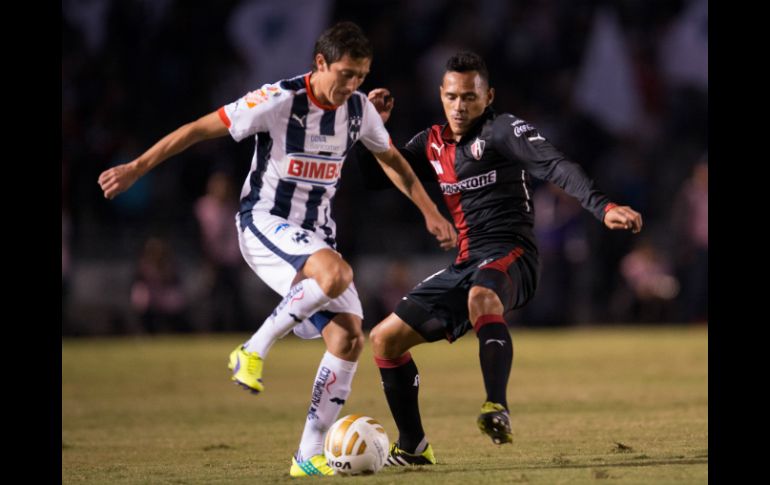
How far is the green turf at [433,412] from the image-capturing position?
6.95 metres

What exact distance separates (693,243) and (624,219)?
12.9m

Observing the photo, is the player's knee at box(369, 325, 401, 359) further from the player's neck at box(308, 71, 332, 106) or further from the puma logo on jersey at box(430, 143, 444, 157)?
the player's neck at box(308, 71, 332, 106)

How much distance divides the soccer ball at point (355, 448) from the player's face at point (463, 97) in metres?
1.98

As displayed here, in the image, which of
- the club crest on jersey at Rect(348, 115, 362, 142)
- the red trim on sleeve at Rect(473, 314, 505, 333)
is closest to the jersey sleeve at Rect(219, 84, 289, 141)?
the club crest on jersey at Rect(348, 115, 362, 142)

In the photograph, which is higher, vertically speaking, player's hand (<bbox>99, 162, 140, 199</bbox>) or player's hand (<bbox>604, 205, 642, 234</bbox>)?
player's hand (<bbox>99, 162, 140, 199</bbox>)

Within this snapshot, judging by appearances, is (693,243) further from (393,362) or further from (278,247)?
(278,247)

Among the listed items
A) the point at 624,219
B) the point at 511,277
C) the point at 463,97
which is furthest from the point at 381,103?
the point at 624,219

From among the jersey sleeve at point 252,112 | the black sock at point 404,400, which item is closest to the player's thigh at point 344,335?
the black sock at point 404,400

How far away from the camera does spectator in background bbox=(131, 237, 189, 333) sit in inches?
690

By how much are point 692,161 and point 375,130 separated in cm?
1425

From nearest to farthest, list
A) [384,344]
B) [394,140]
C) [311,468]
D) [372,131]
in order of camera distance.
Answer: [311,468] < [384,344] < [372,131] < [394,140]

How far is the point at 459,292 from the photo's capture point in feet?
24.2

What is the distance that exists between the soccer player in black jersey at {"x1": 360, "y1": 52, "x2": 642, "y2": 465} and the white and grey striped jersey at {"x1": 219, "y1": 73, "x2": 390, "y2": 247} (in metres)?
0.67
